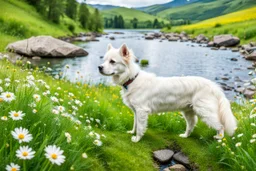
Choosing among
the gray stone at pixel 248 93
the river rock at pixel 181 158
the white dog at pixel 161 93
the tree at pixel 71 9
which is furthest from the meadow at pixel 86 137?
the tree at pixel 71 9

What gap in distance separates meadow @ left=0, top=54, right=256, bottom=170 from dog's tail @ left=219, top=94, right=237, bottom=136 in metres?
0.16

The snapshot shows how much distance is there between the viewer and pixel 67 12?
99.8 m

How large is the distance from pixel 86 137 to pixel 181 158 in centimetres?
253

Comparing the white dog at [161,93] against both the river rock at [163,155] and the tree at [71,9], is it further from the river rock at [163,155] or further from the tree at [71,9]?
the tree at [71,9]

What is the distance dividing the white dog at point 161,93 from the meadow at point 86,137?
1.74 ft

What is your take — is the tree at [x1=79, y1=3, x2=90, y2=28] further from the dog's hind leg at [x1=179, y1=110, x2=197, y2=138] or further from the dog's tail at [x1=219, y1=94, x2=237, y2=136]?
the dog's tail at [x1=219, y1=94, x2=237, y2=136]

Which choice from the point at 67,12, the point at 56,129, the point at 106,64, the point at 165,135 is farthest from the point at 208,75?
the point at 67,12

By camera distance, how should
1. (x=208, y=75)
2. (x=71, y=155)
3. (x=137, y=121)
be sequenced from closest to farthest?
(x=71, y=155) → (x=137, y=121) → (x=208, y=75)

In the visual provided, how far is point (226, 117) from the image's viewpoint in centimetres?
644

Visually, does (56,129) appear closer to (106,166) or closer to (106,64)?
(106,166)

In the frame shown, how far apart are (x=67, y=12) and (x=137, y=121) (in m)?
99.0

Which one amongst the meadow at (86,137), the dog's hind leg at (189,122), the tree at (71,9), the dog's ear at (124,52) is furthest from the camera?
the tree at (71,9)

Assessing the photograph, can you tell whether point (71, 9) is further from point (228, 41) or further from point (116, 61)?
point (116, 61)

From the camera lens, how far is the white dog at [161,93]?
21.5 ft
